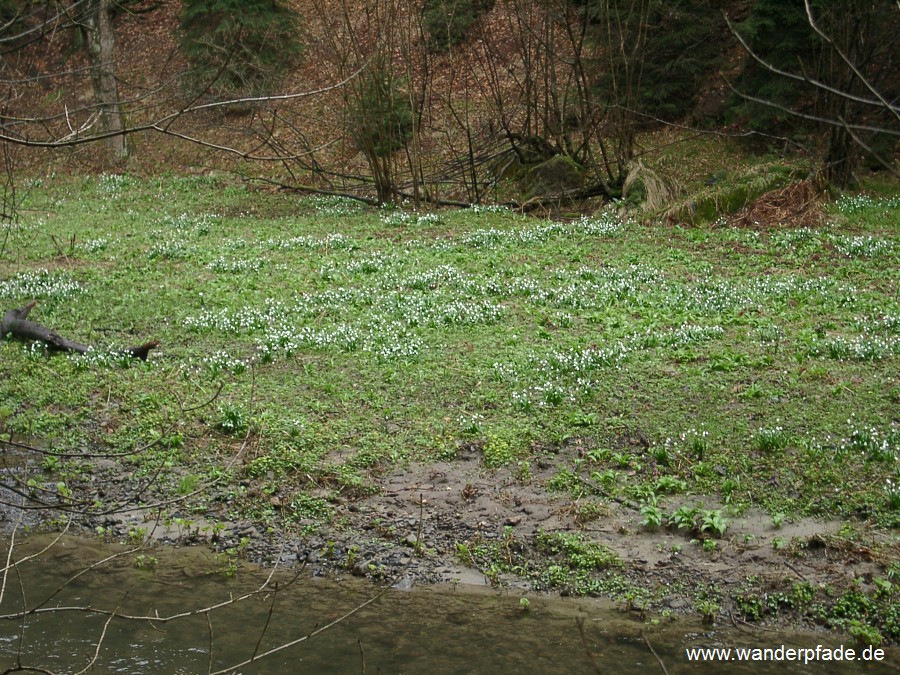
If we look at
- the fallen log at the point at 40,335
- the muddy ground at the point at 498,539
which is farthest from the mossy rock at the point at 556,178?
the muddy ground at the point at 498,539

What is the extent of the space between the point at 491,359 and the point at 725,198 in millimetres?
9191

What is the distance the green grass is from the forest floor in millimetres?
37

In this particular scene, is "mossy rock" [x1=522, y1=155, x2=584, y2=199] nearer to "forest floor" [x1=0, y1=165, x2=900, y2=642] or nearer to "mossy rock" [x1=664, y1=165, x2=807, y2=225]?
"mossy rock" [x1=664, y1=165, x2=807, y2=225]

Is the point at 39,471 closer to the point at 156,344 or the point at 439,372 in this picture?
the point at 156,344

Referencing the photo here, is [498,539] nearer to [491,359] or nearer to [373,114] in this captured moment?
[491,359]

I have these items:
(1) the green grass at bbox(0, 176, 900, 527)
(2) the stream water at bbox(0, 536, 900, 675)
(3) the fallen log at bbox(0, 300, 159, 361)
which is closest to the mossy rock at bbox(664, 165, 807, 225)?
(1) the green grass at bbox(0, 176, 900, 527)

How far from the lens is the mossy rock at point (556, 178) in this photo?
65.0 ft

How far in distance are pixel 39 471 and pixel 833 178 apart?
16.4m

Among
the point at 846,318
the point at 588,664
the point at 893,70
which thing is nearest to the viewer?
the point at 588,664

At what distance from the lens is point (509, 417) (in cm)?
868

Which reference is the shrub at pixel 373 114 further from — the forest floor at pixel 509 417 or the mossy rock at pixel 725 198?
the mossy rock at pixel 725 198

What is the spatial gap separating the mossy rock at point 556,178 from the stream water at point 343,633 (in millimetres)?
14523

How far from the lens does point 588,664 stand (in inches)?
218

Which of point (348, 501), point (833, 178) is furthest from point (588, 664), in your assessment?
point (833, 178)
